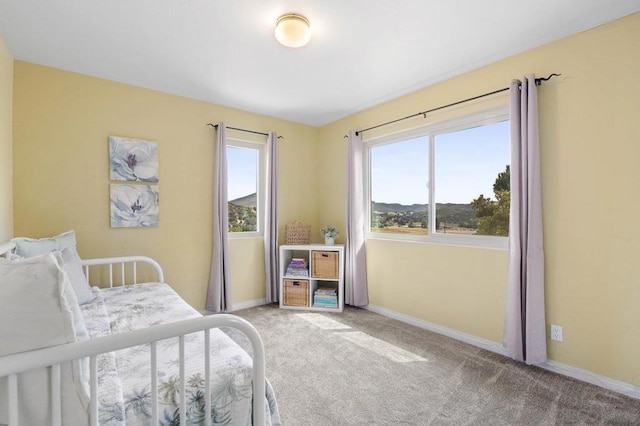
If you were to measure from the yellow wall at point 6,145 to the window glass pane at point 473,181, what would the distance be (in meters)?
3.59

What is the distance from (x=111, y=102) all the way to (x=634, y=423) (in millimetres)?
4470

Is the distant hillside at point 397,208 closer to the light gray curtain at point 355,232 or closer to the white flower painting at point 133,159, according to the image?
the light gray curtain at point 355,232

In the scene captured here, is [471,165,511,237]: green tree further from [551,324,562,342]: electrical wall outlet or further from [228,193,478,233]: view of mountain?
[551,324,562,342]: electrical wall outlet

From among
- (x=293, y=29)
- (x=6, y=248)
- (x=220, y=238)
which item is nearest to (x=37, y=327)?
(x=6, y=248)

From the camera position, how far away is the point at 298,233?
4.01 meters

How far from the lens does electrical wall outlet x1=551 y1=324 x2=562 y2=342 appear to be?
86.7 inches

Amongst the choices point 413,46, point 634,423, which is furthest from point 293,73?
point 634,423

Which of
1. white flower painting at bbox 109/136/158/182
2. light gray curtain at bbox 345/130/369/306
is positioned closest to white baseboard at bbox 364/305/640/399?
light gray curtain at bbox 345/130/369/306

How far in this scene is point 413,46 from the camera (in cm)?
232

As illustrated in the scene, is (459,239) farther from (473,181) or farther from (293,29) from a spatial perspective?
(293,29)

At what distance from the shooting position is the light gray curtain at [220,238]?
3365 millimetres

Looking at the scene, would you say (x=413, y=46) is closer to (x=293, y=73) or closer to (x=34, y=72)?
(x=293, y=73)

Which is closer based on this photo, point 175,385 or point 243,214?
point 175,385

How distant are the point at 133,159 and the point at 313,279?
2.31 m
